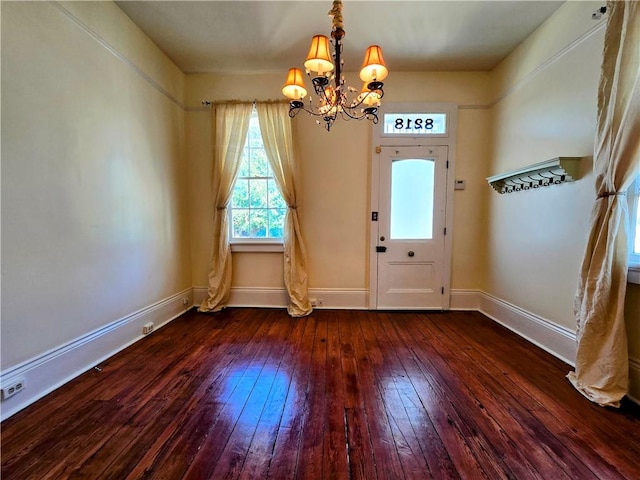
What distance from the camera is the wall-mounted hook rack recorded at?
2.24 m

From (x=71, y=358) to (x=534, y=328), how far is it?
13.4 feet

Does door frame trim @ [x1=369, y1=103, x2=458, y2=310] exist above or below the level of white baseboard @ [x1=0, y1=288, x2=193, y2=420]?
above

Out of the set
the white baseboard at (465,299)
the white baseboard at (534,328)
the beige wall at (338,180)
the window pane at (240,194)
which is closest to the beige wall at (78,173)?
the beige wall at (338,180)

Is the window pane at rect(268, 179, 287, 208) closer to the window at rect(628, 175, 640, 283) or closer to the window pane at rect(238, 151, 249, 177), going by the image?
the window pane at rect(238, 151, 249, 177)

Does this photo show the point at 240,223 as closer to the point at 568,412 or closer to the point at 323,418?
Result: the point at 323,418

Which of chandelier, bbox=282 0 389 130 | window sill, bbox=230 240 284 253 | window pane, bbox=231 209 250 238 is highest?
chandelier, bbox=282 0 389 130

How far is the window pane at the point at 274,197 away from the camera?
12.1 ft

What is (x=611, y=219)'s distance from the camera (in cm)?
183

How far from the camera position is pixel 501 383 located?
6.64ft

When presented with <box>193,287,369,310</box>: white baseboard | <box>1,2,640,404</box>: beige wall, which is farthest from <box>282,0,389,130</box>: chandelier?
<box>193,287,369,310</box>: white baseboard

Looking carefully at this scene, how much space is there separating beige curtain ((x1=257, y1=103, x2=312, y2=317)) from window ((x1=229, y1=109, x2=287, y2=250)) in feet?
0.52

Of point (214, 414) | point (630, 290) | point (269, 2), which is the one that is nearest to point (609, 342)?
point (630, 290)

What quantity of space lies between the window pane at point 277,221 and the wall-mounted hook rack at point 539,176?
2.59 metres

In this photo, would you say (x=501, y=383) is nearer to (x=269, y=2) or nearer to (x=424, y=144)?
(x=424, y=144)
